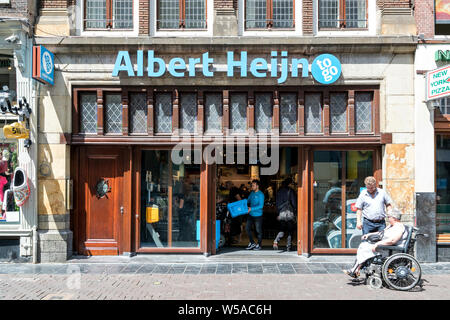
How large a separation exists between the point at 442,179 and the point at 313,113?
11.7ft

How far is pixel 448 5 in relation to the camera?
1027 centimetres

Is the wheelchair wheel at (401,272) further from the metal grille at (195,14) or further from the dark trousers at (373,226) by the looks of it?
the metal grille at (195,14)

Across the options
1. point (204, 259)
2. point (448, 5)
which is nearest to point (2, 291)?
point (204, 259)

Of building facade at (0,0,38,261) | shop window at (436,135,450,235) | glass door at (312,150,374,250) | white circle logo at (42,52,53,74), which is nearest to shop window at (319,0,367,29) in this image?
glass door at (312,150,374,250)

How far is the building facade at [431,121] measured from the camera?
9961 mm

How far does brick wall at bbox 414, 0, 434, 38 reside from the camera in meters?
10.1

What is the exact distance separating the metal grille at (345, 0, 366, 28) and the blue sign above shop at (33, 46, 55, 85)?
7252 mm

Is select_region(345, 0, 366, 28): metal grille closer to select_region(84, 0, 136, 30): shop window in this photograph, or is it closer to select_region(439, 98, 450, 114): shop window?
select_region(439, 98, 450, 114): shop window

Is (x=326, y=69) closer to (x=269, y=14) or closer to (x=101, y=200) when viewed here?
(x=269, y=14)

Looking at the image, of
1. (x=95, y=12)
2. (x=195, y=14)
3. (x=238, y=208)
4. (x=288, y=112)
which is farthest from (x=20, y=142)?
(x=288, y=112)

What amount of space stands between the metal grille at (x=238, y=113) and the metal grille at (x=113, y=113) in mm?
2801

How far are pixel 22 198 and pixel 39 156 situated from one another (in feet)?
3.56

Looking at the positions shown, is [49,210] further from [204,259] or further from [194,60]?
[194,60]
